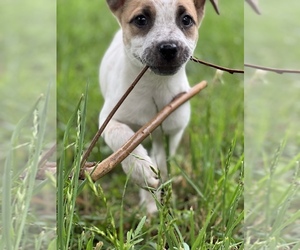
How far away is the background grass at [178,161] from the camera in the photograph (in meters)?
1.50

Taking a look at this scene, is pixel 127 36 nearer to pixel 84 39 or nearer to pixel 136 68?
pixel 136 68

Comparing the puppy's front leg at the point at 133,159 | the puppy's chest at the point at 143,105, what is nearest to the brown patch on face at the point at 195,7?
the puppy's chest at the point at 143,105

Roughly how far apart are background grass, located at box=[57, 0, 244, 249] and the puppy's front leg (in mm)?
55

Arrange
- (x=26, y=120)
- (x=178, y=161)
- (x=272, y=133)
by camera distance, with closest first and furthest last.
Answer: (x=26, y=120)
(x=178, y=161)
(x=272, y=133)

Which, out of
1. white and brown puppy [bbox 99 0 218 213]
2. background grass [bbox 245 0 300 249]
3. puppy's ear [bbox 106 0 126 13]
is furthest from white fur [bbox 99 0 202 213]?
background grass [bbox 245 0 300 249]

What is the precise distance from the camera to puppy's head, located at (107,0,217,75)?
1.56 metres

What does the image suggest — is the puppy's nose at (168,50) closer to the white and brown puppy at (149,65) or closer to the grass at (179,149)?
the white and brown puppy at (149,65)

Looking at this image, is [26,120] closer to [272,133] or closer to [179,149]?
[179,149]

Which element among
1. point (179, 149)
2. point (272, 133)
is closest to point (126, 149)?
point (179, 149)

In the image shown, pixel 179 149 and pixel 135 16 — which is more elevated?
pixel 135 16

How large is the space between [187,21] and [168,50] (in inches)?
4.6

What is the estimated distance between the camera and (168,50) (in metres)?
1.55

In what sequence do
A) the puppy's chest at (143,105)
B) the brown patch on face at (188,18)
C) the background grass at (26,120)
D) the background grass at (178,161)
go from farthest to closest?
1. the puppy's chest at (143,105)
2. the brown patch on face at (188,18)
3. the background grass at (178,161)
4. the background grass at (26,120)

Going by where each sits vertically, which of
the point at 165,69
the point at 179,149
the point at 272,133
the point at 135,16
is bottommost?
the point at 272,133
